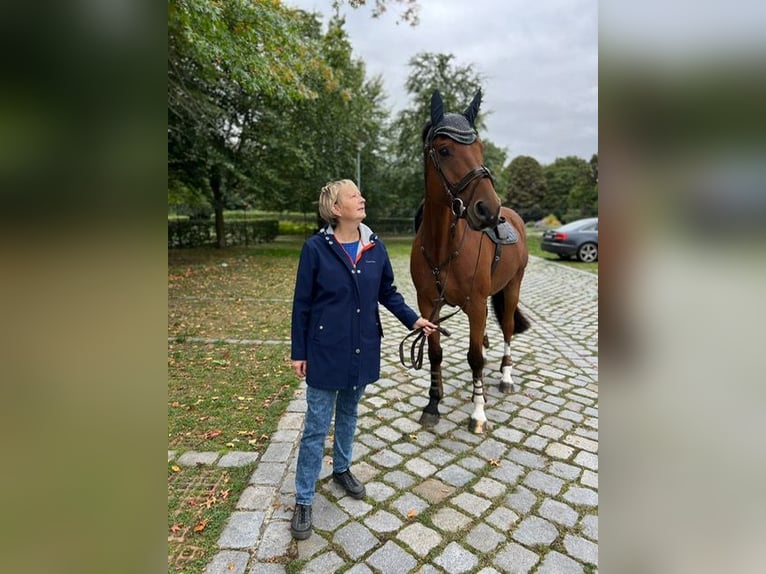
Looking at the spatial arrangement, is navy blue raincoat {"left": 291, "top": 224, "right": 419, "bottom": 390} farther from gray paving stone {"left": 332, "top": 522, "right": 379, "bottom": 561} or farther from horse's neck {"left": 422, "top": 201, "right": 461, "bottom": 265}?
horse's neck {"left": 422, "top": 201, "right": 461, "bottom": 265}

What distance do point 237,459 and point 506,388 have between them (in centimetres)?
283

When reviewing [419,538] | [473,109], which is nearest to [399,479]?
[419,538]

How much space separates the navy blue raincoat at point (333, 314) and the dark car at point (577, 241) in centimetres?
1593

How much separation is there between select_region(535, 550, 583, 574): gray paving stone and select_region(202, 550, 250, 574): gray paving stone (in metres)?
1.56

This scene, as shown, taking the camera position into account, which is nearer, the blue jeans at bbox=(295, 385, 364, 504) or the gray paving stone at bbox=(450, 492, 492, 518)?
the blue jeans at bbox=(295, 385, 364, 504)

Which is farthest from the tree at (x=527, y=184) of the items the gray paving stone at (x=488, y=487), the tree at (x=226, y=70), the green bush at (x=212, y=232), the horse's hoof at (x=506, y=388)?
the gray paving stone at (x=488, y=487)

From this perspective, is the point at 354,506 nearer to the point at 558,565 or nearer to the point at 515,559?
the point at 515,559

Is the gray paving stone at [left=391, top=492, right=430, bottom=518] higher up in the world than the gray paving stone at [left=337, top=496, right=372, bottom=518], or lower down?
higher up

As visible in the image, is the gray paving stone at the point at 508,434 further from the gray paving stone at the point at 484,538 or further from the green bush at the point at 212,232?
the green bush at the point at 212,232

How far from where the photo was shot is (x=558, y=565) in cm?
225

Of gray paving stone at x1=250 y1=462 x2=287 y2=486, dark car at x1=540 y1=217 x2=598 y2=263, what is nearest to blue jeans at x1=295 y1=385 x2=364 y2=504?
gray paving stone at x1=250 y1=462 x2=287 y2=486

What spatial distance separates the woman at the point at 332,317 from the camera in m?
2.44

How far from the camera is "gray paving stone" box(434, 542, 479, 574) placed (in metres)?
2.21
